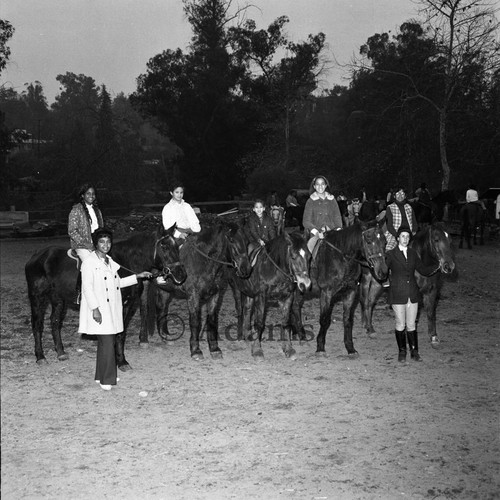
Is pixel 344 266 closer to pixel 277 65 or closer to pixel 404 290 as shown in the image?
pixel 404 290

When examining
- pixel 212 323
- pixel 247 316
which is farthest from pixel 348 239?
pixel 212 323

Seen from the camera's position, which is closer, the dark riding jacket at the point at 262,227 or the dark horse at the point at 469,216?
the dark riding jacket at the point at 262,227

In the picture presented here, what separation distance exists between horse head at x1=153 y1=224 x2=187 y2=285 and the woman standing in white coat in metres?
1.20

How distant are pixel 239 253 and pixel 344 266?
1582 millimetres

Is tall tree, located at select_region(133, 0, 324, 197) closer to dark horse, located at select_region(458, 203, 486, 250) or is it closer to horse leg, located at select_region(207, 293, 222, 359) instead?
dark horse, located at select_region(458, 203, 486, 250)

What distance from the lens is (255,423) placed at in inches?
316

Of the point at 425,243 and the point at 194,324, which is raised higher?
the point at 425,243

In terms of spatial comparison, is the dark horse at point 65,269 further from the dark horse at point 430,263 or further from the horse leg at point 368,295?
the horse leg at point 368,295

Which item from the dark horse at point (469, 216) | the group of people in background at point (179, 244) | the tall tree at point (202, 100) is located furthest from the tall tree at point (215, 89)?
the group of people in background at point (179, 244)

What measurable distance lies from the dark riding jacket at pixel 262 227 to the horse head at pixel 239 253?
840 millimetres

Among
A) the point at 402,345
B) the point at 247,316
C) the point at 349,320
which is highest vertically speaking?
the point at 349,320

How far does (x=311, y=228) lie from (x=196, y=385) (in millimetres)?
3340

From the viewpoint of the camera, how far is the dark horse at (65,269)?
10680 millimetres

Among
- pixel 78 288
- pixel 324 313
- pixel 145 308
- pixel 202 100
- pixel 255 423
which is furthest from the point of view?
pixel 202 100
